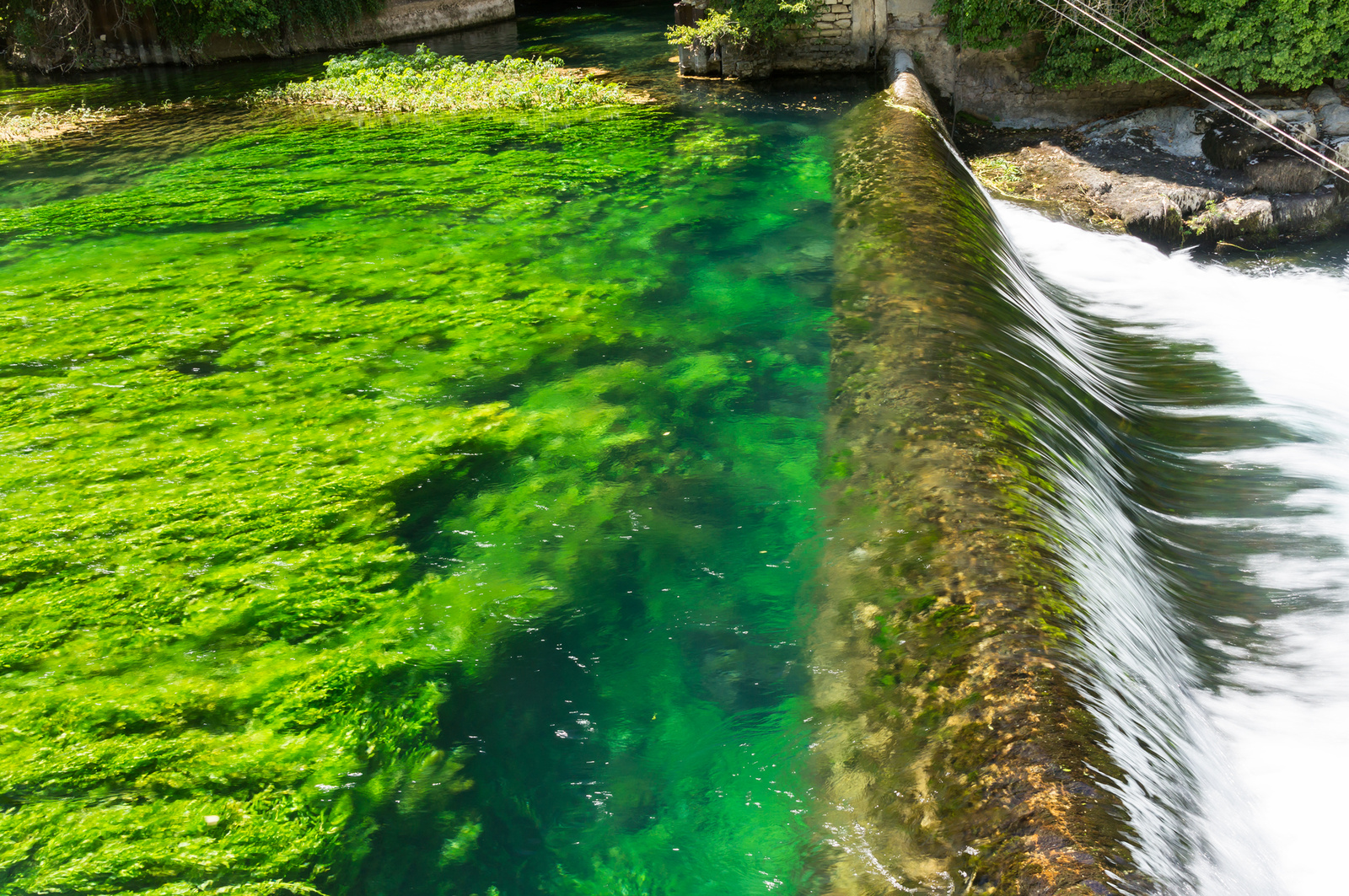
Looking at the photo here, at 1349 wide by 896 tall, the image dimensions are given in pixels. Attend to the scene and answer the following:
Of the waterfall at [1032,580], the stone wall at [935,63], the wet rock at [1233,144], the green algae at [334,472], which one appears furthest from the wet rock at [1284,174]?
the green algae at [334,472]

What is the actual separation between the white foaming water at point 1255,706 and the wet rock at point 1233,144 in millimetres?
4422

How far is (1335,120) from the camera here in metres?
9.84

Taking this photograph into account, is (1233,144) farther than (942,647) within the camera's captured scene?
Yes

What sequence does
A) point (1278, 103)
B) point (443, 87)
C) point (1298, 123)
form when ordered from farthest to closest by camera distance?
point (443, 87), point (1278, 103), point (1298, 123)

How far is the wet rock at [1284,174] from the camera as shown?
31.8ft

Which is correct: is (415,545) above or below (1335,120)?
below

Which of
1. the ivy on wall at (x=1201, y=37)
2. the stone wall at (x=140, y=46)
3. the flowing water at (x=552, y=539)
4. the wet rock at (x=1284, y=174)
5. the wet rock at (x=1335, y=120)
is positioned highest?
the stone wall at (x=140, y=46)

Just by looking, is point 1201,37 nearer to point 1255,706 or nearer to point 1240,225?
point 1240,225

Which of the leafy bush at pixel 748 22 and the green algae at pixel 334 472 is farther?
the leafy bush at pixel 748 22

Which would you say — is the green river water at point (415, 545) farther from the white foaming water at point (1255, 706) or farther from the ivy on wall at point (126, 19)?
the ivy on wall at point (126, 19)

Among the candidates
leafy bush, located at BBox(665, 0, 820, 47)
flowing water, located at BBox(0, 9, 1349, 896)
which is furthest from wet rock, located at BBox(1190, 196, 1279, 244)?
leafy bush, located at BBox(665, 0, 820, 47)

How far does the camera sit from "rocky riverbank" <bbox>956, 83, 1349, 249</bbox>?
9625 millimetres

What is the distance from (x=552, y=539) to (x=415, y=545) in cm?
68

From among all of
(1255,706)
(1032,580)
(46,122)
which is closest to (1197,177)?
(1255,706)
